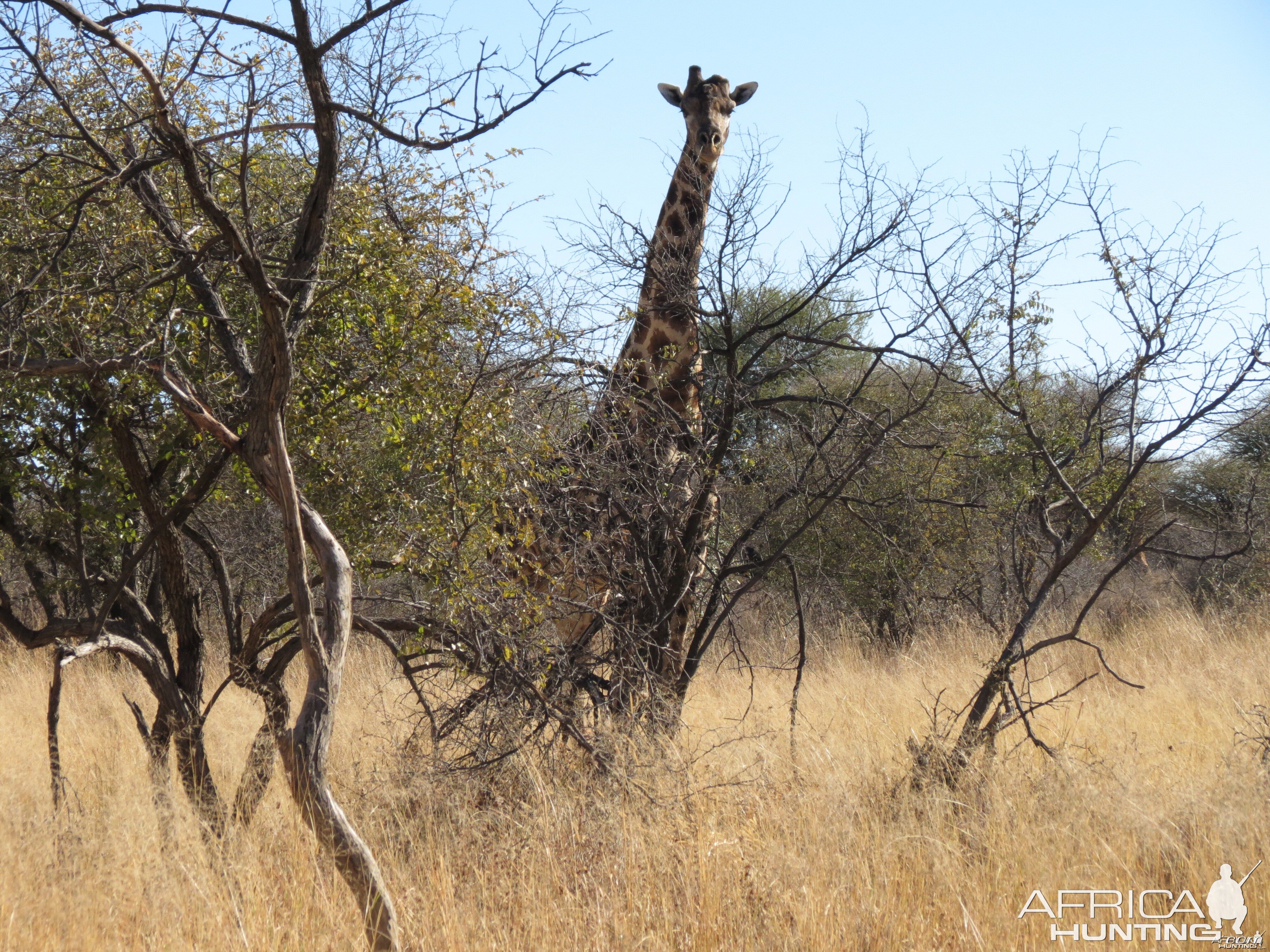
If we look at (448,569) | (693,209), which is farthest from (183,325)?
(693,209)

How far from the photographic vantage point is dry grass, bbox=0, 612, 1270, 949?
10.8ft

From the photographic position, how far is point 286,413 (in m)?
3.97

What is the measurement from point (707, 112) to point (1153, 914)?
4832 millimetres

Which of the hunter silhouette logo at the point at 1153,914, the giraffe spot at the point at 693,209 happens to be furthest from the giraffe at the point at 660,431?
the hunter silhouette logo at the point at 1153,914

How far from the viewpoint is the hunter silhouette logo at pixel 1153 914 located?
322cm

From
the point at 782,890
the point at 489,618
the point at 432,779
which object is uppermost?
the point at 489,618

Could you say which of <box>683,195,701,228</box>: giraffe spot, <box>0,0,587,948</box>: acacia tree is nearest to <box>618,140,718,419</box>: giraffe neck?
<box>683,195,701,228</box>: giraffe spot

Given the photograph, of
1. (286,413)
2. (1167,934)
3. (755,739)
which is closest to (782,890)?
(1167,934)

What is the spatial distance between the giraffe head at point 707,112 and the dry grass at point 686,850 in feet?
11.2

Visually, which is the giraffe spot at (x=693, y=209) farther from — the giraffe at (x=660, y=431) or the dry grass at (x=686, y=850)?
the dry grass at (x=686, y=850)

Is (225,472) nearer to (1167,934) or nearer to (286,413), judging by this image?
(286,413)

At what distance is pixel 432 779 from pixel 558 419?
1805mm

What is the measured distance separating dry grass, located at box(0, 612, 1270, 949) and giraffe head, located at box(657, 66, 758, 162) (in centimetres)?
341

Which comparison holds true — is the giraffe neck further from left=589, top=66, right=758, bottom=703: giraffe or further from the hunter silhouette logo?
the hunter silhouette logo
